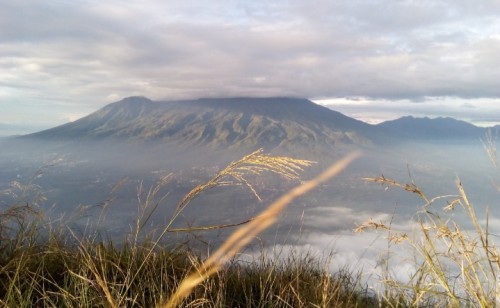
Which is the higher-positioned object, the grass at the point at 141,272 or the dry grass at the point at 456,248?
the dry grass at the point at 456,248

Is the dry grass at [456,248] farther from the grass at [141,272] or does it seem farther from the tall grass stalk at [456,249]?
the grass at [141,272]

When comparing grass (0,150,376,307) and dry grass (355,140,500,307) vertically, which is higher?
dry grass (355,140,500,307)

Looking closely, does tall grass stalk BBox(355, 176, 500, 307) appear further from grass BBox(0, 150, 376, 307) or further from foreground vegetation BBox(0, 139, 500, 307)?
grass BBox(0, 150, 376, 307)

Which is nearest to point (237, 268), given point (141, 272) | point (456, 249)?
point (141, 272)

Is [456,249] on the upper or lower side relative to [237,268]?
upper

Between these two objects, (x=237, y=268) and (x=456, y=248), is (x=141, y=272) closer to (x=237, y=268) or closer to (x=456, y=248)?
(x=237, y=268)

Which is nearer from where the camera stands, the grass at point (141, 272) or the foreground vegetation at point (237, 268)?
the foreground vegetation at point (237, 268)

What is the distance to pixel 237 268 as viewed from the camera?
444 centimetres

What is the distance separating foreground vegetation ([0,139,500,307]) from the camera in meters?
2.44

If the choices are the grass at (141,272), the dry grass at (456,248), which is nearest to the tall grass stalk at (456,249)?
the dry grass at (456,248)

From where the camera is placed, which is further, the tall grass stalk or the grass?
the grass

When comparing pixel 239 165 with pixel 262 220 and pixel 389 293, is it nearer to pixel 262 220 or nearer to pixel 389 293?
pixel 262 220

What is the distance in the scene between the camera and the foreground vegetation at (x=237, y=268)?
2439 mm

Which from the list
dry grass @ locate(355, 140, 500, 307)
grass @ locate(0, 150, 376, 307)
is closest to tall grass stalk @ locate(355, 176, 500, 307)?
dry grass @ locate(355, 140, 500, 307)
